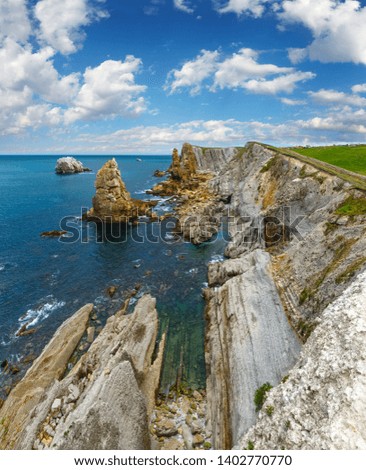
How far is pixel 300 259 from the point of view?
3106cm

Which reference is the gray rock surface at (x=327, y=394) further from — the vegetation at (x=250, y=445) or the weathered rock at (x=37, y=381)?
the weathered rock at (x=37, y=381)

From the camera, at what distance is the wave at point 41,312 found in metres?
33.9

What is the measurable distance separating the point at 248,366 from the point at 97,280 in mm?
27884

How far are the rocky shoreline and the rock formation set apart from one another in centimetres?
9

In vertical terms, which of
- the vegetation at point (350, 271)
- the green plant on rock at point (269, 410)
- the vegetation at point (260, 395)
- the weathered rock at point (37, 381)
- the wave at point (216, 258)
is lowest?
the weathered rock at point (37, 381)

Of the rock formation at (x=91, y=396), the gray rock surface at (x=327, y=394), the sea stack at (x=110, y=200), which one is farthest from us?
the sea stack at (x=110, y=200)

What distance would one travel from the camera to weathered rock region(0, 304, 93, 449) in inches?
789

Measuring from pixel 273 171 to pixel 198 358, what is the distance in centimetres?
4651

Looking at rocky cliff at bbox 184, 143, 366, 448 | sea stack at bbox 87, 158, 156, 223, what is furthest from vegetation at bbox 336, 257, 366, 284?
sea stack at bbox 87, 158, 156, 223

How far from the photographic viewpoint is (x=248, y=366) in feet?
74.3

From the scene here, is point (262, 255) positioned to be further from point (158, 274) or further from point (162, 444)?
point (162, 444)

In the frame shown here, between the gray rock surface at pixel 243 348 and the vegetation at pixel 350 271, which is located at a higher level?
the vegetation at pixel 350 271

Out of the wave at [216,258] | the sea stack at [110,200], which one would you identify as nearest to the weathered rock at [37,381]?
the wave at [216,258]

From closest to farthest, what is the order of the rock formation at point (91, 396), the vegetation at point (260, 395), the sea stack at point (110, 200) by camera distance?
the rock formation at point (91, 396) → the vegetation at point (260, 395) → the sea stack at point (110, 200)
